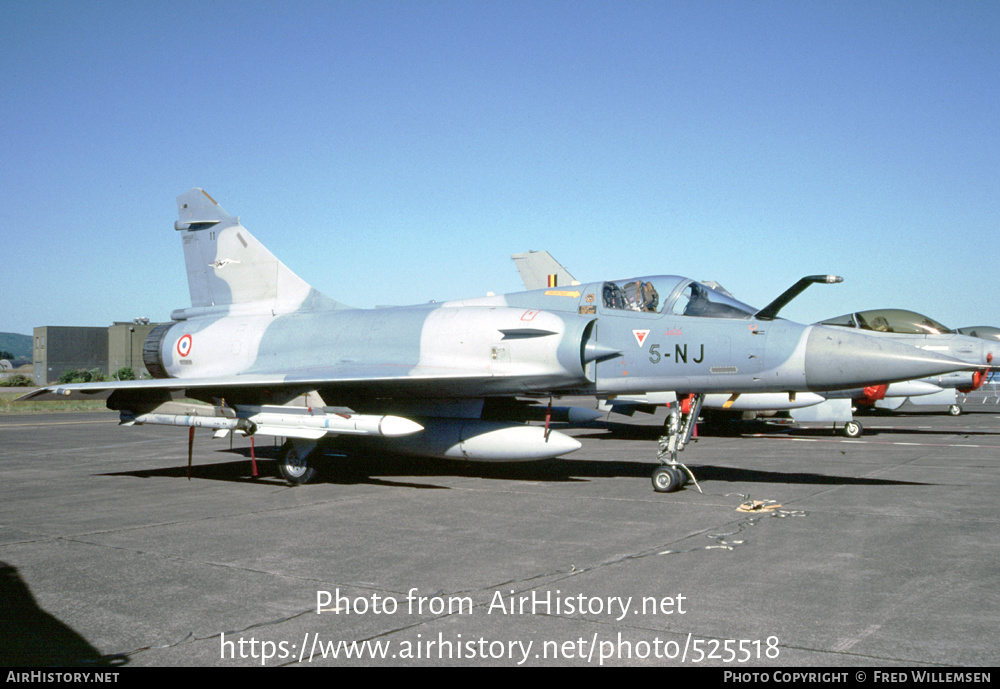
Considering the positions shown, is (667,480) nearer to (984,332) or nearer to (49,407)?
(984,332)

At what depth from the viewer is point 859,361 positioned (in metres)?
8.27

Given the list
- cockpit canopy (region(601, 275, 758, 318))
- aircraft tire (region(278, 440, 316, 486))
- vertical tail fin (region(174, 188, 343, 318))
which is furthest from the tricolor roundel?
cockpit canopy (region(601, 275, 758, 318))

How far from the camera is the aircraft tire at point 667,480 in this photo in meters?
9.19

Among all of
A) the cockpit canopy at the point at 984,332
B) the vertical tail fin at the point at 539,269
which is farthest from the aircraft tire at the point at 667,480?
the cockpit canopy at the point at 984,332

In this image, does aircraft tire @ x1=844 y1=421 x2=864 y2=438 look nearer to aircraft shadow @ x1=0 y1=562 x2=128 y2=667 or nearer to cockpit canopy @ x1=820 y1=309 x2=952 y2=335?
cockpit canopy @ x1=820 y1=309 x2=952 y2=335

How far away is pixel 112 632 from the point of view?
423 cm

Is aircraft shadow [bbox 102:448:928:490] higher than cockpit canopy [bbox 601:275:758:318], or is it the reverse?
cockpit canopy [bbox 601:275:758:318]

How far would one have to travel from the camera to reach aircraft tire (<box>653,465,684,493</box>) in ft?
30.1

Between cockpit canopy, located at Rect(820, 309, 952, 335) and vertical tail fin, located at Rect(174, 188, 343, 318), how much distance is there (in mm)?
12713

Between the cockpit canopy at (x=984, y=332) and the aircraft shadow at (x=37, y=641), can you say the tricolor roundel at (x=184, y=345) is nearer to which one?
the aircraft shadow at (x=37, y=641)

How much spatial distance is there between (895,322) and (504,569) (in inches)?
646

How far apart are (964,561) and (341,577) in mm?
4490

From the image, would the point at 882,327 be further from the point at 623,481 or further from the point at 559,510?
the point at 559,510

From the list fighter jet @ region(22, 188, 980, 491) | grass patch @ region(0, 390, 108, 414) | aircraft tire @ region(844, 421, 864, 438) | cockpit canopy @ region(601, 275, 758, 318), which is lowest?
grass patch @ region(0, 390, 108, 414)
